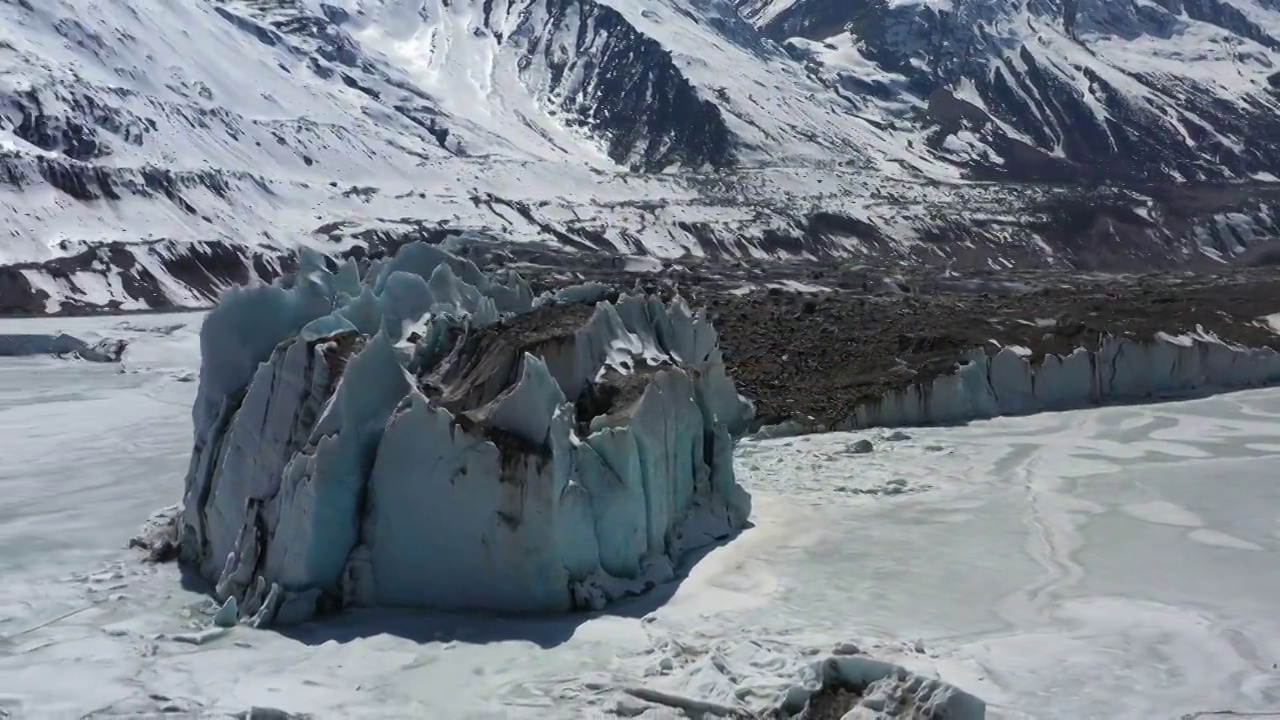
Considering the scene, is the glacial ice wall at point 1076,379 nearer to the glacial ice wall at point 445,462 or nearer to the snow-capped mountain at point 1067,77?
the glacial ice wall at point 445,462

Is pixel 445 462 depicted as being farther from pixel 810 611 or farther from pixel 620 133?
pixel 620 133

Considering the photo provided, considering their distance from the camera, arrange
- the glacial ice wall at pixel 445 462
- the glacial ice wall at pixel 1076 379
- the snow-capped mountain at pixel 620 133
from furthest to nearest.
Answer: the snow-capped mountain at pixel 620 133 < the glacial ice wall at pixel 1076 379 < the glacial ice wall at pixel 445 462

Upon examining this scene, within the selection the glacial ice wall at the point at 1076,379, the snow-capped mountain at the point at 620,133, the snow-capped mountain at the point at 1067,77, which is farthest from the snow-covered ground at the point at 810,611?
the snow-capped mountain at the point at 1067,77

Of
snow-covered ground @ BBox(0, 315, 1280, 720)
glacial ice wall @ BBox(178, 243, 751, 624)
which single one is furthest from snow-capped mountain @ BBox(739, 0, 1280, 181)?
glacial ice wall @ BBox(178, 243, 751, 624)

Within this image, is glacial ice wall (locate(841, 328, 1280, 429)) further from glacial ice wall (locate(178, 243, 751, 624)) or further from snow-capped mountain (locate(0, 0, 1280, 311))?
snow-capped mountain (locate(0, 0, 1280, 311))

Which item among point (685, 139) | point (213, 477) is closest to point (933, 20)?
point (685, 139)

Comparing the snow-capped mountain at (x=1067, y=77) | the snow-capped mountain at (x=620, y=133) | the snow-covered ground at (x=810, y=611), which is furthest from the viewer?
the snow-capped mountain at (x=1067, y=77)

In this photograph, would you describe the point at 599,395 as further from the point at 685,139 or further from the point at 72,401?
the point at 685,139
